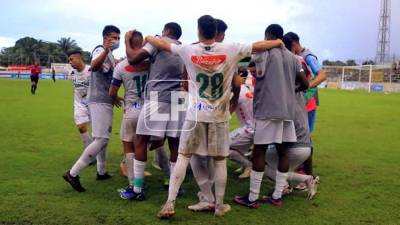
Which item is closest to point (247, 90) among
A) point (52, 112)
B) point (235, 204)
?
point (235, 204)

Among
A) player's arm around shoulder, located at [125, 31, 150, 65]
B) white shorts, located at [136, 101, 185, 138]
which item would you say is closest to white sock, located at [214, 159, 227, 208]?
white shorts, located at [136, 101, 185, 138]

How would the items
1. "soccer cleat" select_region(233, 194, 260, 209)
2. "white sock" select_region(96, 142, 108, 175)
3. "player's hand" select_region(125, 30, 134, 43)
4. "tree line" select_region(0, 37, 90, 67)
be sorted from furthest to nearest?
"tree line" select_region(0, 37, 90, 67)
"white sock" select_region(96, 142, 108, 175)
"player's hand" select_region(125, 30, 134, 43)
"soccer cleat" select_region(233, 194, 260, 209)

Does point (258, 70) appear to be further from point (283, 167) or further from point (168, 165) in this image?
point (168, 165)

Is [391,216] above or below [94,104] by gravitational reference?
below

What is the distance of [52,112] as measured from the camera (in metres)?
17.6

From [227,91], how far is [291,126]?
1.08 m

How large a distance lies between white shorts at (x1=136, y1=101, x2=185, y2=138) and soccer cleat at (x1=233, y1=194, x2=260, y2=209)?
3.66ft

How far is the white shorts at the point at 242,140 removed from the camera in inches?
266

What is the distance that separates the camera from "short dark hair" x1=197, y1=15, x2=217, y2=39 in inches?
203

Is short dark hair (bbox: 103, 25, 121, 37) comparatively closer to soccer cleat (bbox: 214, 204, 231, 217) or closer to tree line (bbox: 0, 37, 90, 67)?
soccer cleat (bbox: 214, 204, 231, 217)

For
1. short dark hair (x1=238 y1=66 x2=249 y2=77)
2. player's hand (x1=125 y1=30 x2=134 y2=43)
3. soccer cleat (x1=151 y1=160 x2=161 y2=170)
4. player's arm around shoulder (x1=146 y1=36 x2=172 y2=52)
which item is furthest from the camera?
soccer cleat (x1=151 y1=160 x2=161 y2=170)

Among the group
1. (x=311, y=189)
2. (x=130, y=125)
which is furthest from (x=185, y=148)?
(x=311, y=189)

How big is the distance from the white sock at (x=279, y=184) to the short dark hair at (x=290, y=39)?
1.77 metres

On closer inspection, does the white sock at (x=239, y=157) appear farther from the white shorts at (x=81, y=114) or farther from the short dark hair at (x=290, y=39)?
the white shorts at (x=81, y=114)
